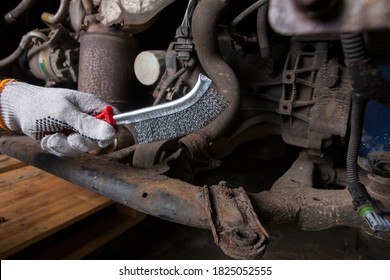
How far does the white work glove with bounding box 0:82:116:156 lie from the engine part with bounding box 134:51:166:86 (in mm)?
314

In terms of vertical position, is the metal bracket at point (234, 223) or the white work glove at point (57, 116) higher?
the white work glove at point (57, 116)

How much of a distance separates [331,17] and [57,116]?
0.63 m

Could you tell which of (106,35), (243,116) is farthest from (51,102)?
(243,116)

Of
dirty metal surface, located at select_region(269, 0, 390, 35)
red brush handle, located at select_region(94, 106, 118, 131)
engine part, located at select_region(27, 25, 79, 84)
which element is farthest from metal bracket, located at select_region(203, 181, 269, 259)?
engine part, located at select_region(27, 25, 79, 84)

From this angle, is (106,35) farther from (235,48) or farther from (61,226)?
(61,226)

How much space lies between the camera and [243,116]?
3.52ft

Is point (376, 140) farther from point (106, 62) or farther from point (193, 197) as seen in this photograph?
point (106, 62)

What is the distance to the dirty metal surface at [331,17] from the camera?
0.88 ft

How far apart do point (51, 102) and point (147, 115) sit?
0.25 metres

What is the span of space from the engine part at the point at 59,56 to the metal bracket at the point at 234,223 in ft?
3.44

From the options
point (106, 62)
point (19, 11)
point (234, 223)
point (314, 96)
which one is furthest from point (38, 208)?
point (19, 11)

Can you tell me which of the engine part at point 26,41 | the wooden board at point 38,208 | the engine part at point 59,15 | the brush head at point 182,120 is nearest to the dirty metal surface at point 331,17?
the brush head at point 182,120

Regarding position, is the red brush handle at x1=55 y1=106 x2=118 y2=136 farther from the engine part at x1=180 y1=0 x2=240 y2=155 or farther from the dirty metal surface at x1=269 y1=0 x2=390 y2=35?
the dirty metal surface at x1=269 y1=0 x2=390 y2=35

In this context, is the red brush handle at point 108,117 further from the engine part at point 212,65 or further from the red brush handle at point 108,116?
the engine part at point 212,65
